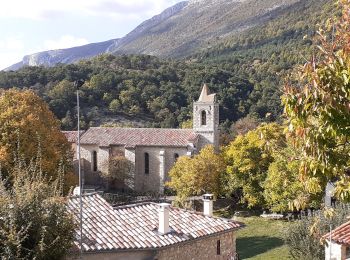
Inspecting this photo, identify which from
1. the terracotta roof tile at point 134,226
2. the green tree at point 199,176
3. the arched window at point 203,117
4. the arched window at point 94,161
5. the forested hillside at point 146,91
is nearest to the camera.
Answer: the terracotta roof tile at point 134,226

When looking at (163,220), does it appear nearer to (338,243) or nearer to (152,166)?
(338,243)

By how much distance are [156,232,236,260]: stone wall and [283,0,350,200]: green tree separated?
993 centimetres

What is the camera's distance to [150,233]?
15859mm

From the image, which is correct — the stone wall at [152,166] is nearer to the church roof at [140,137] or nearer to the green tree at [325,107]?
the church roof at [140,137]

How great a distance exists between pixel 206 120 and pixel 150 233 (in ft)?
101

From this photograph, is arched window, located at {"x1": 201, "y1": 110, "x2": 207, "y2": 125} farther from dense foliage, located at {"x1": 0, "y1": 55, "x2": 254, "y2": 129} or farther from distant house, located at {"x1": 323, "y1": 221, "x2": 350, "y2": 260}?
distant house, located at {"x1": 323, "y1": 221, "x2": 350, "y2": 260}

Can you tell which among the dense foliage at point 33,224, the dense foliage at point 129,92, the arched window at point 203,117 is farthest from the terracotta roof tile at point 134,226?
the dense foliage at point 129,92

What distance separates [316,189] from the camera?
6.89m

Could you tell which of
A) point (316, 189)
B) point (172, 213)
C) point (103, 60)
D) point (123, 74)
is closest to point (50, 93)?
point (123, 74)

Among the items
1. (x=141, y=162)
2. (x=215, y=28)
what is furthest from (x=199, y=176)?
(x=215, y=28)

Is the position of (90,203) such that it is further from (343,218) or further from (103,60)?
(103,60)

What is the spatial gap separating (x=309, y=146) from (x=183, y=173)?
3277 centimetres

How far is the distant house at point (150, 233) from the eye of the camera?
47.1 ft

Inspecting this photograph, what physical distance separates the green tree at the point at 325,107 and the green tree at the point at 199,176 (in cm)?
3126
